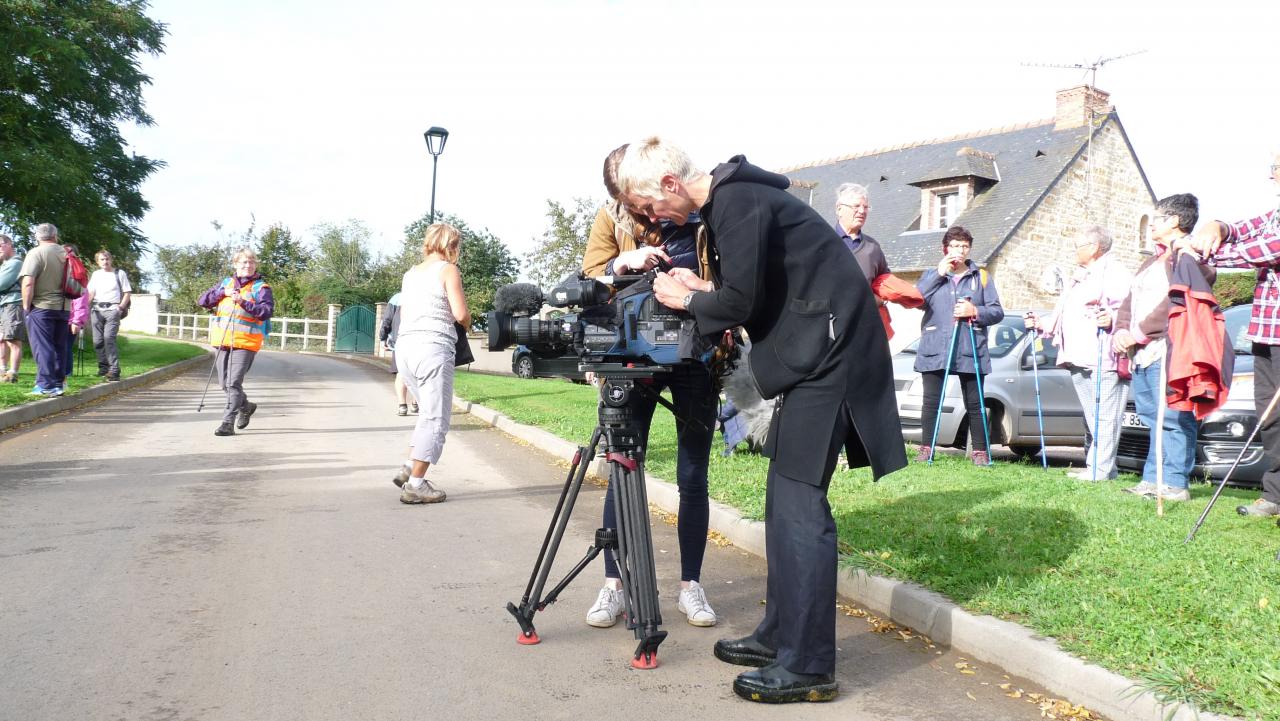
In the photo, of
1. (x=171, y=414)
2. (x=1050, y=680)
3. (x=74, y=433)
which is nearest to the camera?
(x=1050, y=680)

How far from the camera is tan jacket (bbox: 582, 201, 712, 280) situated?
4.22 metres

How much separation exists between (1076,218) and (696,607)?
29221mm

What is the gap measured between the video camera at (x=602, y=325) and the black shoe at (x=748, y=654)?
111 cm

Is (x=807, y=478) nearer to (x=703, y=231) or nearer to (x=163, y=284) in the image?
(x=703, y=231)

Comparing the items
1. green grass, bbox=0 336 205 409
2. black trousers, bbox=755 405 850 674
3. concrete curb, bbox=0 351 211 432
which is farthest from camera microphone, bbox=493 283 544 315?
green grass, bbox=0 336 205 409

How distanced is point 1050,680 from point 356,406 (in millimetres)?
12321

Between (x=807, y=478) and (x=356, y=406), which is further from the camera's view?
(x=356, y=406)

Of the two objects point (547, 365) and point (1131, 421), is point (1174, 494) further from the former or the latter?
point (547, 365)

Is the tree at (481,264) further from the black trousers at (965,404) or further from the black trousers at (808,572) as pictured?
the black trousers at (808,572)

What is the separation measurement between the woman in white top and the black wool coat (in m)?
3.75

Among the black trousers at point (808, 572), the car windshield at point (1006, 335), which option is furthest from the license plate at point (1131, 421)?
the black trousers at point (808, 572)

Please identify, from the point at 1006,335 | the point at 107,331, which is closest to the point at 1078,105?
the point at 1006,335

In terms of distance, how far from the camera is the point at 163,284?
6931 cm

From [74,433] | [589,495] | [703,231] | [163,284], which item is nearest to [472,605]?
[703,231]
